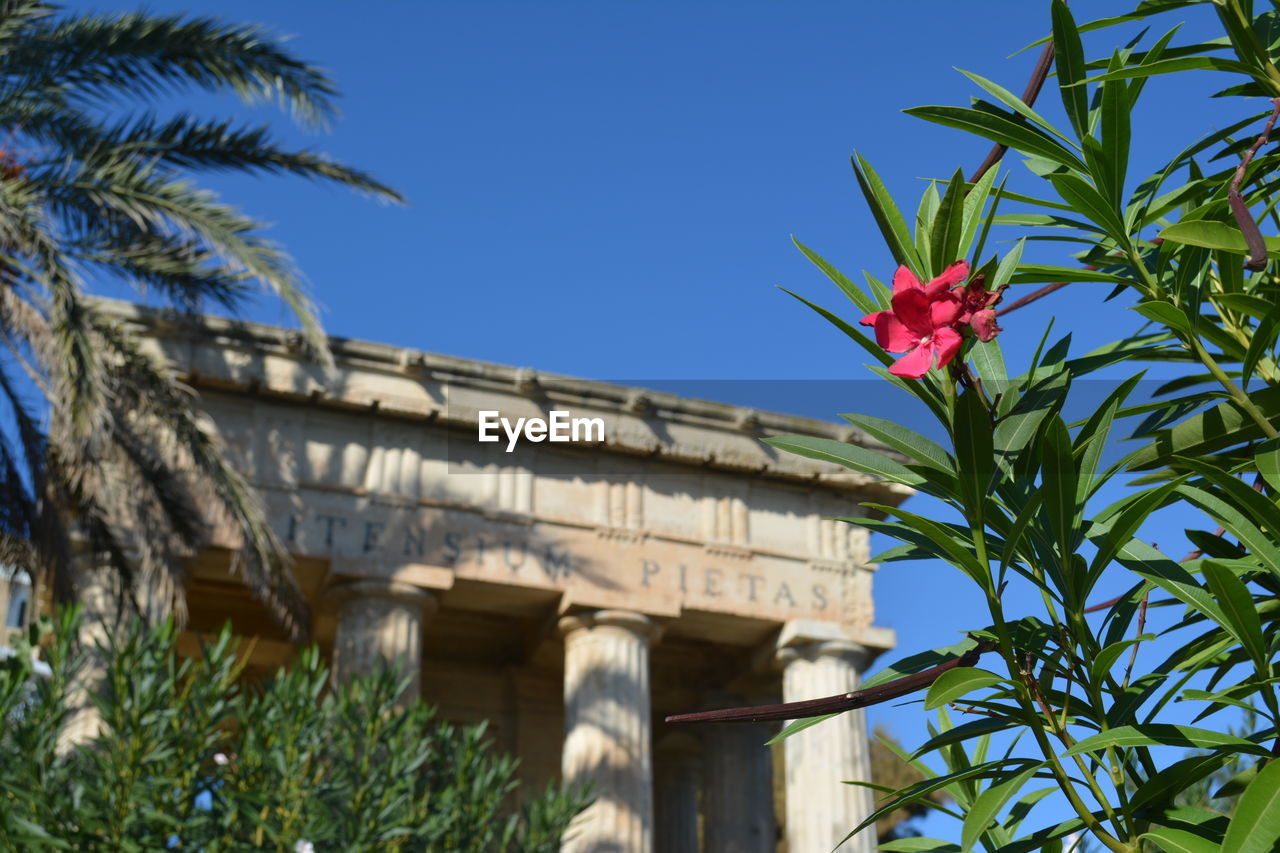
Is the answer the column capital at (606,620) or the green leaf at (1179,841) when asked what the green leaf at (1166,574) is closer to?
the green leaf at (1179,841)

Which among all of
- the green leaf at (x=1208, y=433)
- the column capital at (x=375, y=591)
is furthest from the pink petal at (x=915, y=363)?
the column capital at (x=375, y=591)

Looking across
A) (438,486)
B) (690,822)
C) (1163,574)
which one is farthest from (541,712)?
(1163,574)

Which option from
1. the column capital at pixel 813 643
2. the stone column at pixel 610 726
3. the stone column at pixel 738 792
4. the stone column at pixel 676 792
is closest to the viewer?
the stone column at pixel 610 726

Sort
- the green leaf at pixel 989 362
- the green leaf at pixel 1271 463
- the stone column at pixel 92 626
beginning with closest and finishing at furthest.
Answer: the green leaf at pixel 1271 463 < the green leaf at pixel 989 362 < the stone column at pixel 92 626

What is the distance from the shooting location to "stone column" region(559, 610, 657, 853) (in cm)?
1784

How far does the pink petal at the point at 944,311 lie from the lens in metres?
1.88

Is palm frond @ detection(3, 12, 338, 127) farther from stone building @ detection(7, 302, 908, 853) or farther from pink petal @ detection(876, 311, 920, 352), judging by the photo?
pink petal @ detection(876, 311, 920, 352)

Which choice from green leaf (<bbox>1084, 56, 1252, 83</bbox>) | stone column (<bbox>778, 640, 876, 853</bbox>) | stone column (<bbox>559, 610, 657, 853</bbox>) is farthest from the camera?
stone column (<bbox>778, 640, 876, 853</bbox>)

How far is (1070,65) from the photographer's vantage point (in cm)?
241

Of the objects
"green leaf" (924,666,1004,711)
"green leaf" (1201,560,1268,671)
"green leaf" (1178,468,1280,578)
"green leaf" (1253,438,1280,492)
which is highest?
"green leaf" (1253,438,1280,492)

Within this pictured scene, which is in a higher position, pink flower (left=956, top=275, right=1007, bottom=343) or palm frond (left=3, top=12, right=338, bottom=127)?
palm frond (left=3, top=12, right=338, bottom=127)

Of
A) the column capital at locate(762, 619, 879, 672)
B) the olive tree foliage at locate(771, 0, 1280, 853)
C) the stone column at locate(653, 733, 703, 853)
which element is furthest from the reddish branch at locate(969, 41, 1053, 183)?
the stone column at locate(653, 733, 703, 853)

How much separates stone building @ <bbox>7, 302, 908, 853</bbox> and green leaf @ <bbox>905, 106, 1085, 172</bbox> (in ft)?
52.0

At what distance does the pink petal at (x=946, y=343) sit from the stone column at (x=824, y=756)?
17.2 m
